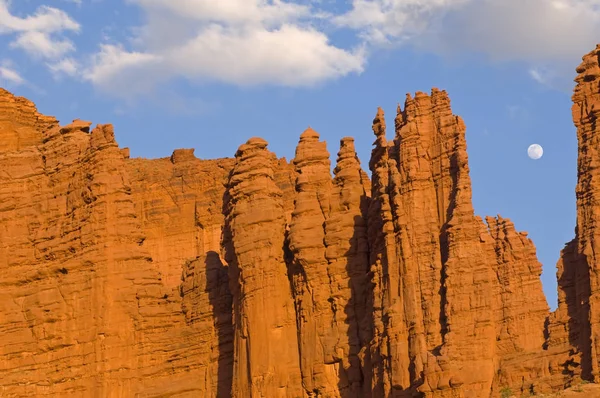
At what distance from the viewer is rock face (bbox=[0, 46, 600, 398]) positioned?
76375 millimetres

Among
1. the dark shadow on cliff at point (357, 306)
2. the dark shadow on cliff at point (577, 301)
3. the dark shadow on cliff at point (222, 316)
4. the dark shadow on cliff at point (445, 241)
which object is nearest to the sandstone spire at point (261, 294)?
the dark shadow on cliff at point (222, 316)

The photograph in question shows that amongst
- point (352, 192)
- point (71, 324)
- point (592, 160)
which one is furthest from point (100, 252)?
point (592, 160)

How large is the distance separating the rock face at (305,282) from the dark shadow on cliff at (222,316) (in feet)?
0.30

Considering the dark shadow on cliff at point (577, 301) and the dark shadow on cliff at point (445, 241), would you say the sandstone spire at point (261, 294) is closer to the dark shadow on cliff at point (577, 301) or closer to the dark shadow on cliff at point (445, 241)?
the dark shadow on cliff at point (445, 241)

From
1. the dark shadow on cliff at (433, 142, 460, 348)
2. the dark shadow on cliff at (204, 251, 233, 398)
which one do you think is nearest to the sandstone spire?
the dark shadow on cliff at (204, 251, 233, 398)

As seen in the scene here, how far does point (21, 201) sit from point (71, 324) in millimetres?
7982

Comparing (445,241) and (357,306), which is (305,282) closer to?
(357,306)

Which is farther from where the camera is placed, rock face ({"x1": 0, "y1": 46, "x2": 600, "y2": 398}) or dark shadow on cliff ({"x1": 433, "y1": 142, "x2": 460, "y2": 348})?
dark shadow on cliff ({"x1": 433, "y1": 142, "x2": 460, "y2": 348})

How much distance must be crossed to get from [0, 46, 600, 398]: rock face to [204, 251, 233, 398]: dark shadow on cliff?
0.09 meters

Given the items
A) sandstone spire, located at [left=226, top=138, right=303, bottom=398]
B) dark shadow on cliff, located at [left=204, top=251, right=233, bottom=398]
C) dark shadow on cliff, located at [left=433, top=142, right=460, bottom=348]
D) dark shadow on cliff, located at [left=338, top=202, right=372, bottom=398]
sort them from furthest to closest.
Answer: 1. dark shadow on cliff, located at [left=204, top=251, right=233, bottom=398]
2. sandstone spire, located at [left=226, top=138, right=303, bottom=398]
3. dark shadow on cliff, located at [left=338, top=202, right=372, bottom=398]
4. dark shadow on cliff, located at [left=433, top=142, right=460, bottom=348]

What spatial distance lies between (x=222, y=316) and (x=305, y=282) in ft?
19.9

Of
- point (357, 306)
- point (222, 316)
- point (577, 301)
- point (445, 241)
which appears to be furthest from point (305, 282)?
point (577, 301)

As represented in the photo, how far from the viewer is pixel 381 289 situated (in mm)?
80125

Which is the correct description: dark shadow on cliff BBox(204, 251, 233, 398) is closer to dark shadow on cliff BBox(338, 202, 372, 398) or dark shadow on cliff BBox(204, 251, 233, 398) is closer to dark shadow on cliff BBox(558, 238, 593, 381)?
dark shadow on cliff BBox(338, 202, 372, 398)
